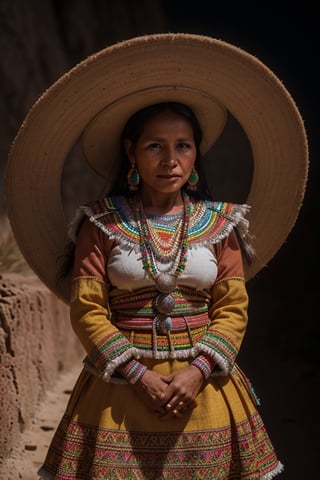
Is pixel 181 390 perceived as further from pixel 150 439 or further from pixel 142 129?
pixel 142 129

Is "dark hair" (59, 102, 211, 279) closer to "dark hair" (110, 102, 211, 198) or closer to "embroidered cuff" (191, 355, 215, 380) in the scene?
"dark hair" (110, 102, 211, 198)

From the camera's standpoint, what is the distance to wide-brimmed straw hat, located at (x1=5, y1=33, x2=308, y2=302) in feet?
9.25

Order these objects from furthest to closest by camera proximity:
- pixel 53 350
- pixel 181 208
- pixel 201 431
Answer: pixel 53 350
pixel 181 208
pixel 201 431

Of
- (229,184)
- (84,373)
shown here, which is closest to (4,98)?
(229,184)

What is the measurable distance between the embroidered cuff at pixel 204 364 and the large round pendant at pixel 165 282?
0.81 ft

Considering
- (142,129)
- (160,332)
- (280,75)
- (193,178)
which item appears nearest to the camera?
(160,332)

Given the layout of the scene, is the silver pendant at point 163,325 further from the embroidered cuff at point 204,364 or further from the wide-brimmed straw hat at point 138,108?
the wide-brimmed straw hat at point 138,108

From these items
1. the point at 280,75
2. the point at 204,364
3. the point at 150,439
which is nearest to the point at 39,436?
the point at 150,439

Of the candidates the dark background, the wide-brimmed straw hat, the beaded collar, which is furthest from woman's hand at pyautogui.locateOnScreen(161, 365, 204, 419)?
the dark background

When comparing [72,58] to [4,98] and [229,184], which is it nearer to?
[4,98]

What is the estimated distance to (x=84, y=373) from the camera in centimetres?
290

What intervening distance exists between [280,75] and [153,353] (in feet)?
18.2

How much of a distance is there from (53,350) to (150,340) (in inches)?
100

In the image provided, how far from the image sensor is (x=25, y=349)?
14.6ft
